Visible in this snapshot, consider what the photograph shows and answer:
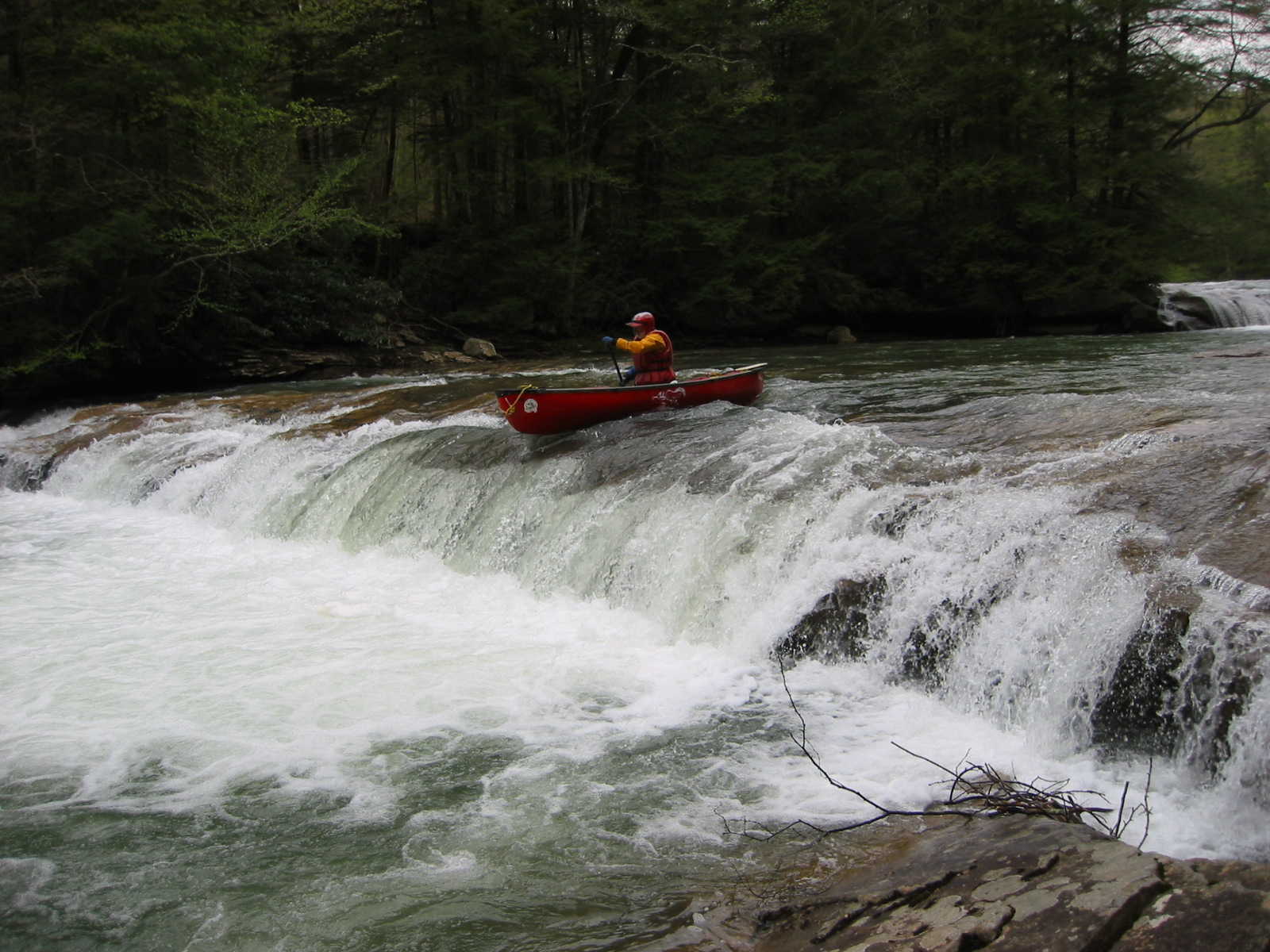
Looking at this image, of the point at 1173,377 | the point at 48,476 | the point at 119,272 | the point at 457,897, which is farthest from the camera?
the point at 119,272

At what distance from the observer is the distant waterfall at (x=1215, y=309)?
19.5 meters

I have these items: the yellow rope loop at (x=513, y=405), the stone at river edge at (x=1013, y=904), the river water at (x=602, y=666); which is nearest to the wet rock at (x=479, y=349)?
the river water at (x=602, y=666)

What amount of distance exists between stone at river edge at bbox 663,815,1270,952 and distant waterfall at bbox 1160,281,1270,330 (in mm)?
20022

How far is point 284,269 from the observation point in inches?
728

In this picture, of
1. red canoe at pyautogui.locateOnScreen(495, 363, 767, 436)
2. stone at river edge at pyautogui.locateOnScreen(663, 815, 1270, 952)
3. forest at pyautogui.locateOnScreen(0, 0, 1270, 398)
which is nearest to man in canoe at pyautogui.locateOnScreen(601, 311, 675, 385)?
red canoe at pyautogui.locateOnScreen(495, 363, 767, 436)

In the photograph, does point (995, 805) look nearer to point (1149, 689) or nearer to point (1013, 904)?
point (1013, 904)

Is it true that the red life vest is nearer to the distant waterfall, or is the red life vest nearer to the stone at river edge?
the stone at river edge

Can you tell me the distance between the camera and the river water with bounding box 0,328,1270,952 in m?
3.47

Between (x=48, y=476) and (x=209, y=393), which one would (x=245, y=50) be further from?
(x=48, y=476)

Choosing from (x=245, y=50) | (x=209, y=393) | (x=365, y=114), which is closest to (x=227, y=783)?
Answer: (x=209, y=393)

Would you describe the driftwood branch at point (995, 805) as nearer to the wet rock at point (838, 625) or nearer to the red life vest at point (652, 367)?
the wet rock at point (838, 625)

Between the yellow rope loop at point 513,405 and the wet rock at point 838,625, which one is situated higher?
the yellow rope loop at point 513,405

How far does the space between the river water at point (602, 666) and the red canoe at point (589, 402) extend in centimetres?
30

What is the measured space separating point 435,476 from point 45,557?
3477 mm
